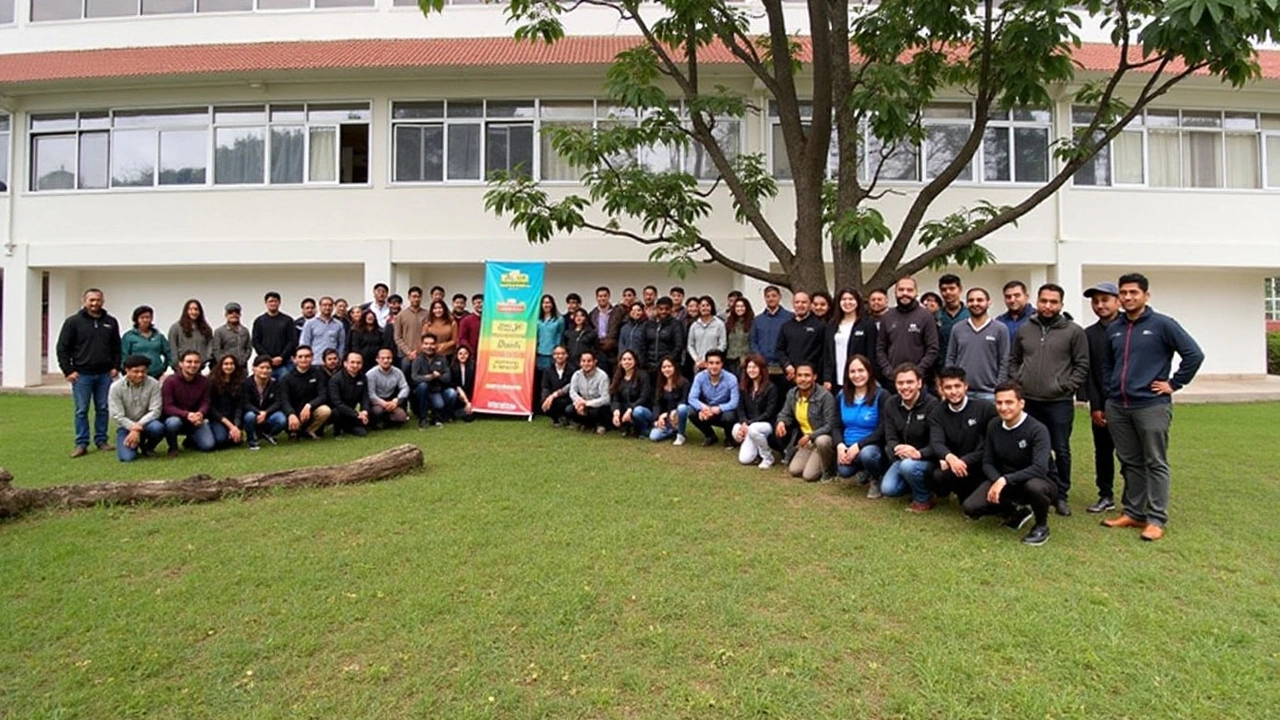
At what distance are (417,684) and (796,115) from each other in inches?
281

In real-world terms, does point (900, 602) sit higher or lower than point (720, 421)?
lower

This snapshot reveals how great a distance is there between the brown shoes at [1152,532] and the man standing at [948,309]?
6.56 ft

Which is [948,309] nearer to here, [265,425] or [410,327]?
[410,327]

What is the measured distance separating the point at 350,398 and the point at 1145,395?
7745 millimetres

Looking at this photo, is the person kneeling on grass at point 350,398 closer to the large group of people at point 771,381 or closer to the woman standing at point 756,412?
the large group of people at point 771,381

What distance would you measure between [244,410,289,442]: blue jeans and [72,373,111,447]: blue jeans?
65.0 inches

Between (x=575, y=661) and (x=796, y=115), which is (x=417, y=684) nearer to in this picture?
(x=575, y=661)

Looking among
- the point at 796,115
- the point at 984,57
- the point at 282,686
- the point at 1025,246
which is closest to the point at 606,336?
the point at 796,115

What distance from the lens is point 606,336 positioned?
9008mm

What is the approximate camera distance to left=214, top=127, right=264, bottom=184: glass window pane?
13.4 m

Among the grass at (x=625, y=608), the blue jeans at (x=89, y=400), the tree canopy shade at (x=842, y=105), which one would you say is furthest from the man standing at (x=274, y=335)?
the grass at (x=625, y=608)

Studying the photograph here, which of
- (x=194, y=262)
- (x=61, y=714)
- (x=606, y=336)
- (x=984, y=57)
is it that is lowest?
(x=61, y=714)

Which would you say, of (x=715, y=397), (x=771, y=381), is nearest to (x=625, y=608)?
(x=771, y=381)

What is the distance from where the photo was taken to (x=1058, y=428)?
A: 16.8ft
